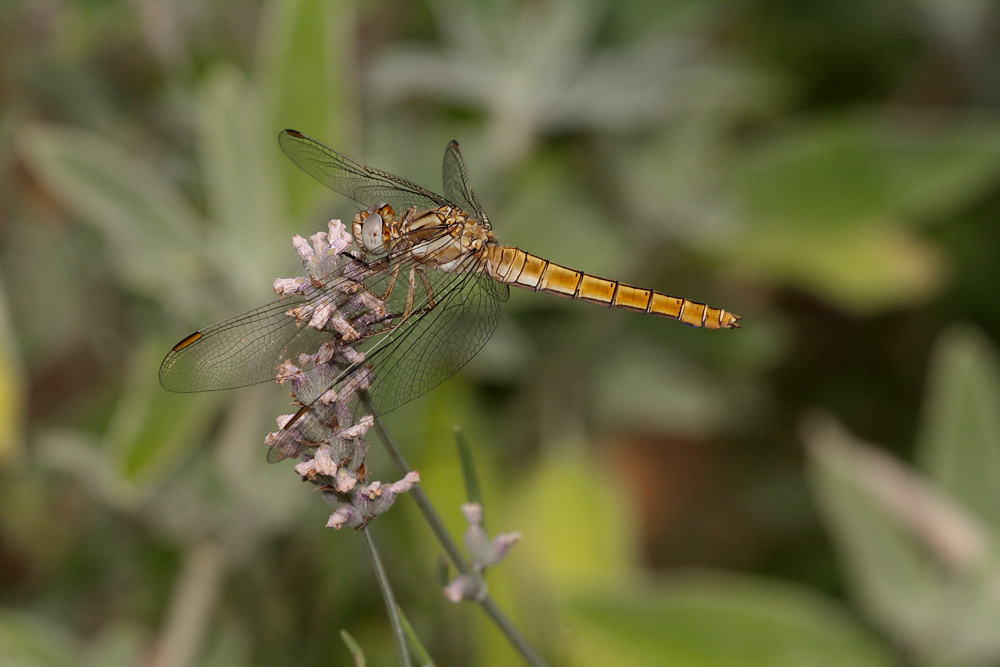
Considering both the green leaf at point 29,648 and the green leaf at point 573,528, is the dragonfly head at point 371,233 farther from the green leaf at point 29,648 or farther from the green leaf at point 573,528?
the green leaf at point 573,528

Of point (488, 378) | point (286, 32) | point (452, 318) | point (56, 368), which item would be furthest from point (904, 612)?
point (56, 368)

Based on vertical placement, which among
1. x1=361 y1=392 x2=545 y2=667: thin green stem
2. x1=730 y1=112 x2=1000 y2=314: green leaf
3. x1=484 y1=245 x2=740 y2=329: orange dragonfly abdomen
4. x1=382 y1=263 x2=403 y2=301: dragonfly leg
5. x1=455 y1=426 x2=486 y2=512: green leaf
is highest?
x1=730 y1=112 x2=1000 y2=314: green leaf

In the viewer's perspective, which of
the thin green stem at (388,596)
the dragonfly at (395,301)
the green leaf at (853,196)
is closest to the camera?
the thin green stem at (388,596)

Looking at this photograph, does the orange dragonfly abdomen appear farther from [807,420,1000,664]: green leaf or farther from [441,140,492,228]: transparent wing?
[807,420,1000,664]: green leaf

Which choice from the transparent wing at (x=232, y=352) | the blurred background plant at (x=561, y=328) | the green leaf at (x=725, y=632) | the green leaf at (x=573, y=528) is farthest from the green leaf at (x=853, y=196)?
the transparent wing at (x=232, y=352)

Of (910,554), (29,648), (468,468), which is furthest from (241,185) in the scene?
(910,554)

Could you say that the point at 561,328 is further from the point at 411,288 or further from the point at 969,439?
the point at 411,288

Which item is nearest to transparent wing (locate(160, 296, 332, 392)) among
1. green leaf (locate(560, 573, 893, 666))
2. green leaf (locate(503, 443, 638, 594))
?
green leaf (locate(560, 573, 893, 666))
